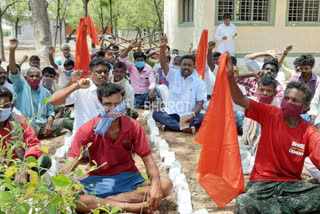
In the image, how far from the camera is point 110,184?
3344 millimetres

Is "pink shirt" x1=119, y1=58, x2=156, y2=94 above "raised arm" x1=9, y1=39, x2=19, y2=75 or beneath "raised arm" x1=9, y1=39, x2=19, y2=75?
beneath

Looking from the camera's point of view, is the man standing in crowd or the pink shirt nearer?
the pink shirt

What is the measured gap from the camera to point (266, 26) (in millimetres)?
13164

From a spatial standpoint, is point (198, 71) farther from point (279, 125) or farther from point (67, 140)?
point (279, 125)

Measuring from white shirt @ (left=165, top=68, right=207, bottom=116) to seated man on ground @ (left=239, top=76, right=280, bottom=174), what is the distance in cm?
206

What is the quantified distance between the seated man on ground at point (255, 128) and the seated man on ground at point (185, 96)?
1951 mm

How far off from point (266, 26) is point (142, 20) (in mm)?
26068

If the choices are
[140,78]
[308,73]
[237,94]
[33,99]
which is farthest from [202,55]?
[237,94]

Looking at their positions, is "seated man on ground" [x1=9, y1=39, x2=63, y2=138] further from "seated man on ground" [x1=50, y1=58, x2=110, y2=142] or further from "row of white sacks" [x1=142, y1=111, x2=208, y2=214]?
"row of white sacks" [x1=142, y1=111, x2=208, y2=214]

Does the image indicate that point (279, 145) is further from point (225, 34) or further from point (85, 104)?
point (225, 34)

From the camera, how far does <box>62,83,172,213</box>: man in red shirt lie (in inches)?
129

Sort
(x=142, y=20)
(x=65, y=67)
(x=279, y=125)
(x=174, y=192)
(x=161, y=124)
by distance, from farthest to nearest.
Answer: (x=142, y=20), (x=65, y=67), (x=161, y=124), (x=174, y=192), (x=279, y=125)

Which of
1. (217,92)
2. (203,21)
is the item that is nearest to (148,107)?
(217,92)

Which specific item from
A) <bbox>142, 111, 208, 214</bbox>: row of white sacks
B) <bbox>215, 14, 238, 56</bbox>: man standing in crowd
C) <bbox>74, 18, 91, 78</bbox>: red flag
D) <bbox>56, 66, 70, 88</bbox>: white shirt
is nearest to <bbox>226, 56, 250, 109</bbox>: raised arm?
<bbox>142, 111, 208, 214</bbox>: row of white sacks
